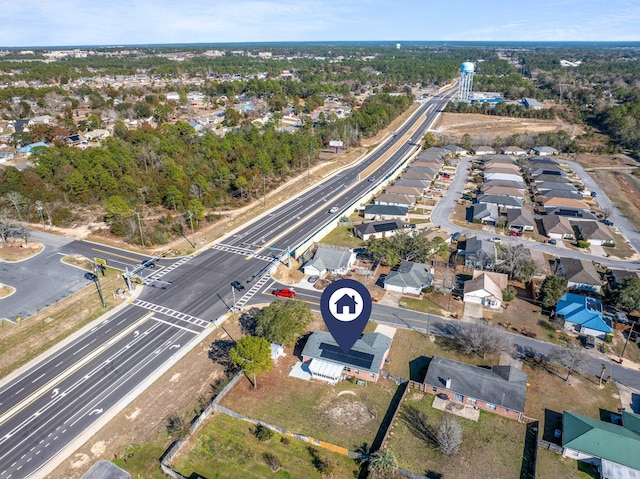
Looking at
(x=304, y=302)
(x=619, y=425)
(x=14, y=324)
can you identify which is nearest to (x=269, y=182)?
(x=304, y=302)

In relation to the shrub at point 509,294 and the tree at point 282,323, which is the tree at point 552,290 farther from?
the tree at point 282,323

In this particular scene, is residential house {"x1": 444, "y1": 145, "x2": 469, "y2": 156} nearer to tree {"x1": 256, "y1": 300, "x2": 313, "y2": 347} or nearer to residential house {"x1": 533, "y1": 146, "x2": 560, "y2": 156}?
residential house {"x1": 533, "y1": 146, "x2": 560, "y2": 156}

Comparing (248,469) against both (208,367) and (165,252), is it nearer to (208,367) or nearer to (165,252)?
(208,367)

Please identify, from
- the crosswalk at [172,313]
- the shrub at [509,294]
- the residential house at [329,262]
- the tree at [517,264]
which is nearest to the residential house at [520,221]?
the tree at [517,264]

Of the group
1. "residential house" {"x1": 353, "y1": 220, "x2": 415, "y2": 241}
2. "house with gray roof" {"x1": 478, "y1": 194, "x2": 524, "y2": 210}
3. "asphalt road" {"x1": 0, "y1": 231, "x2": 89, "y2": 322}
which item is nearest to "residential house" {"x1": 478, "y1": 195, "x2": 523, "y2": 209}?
"house with gray roof" {"x1": 478, "y1": 194, "x2": 524, "y2": 210}

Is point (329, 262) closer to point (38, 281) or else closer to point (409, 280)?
point (409, 280)

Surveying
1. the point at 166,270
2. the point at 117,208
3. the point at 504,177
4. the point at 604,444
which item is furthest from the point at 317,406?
the point at 504,177

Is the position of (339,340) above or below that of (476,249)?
above
